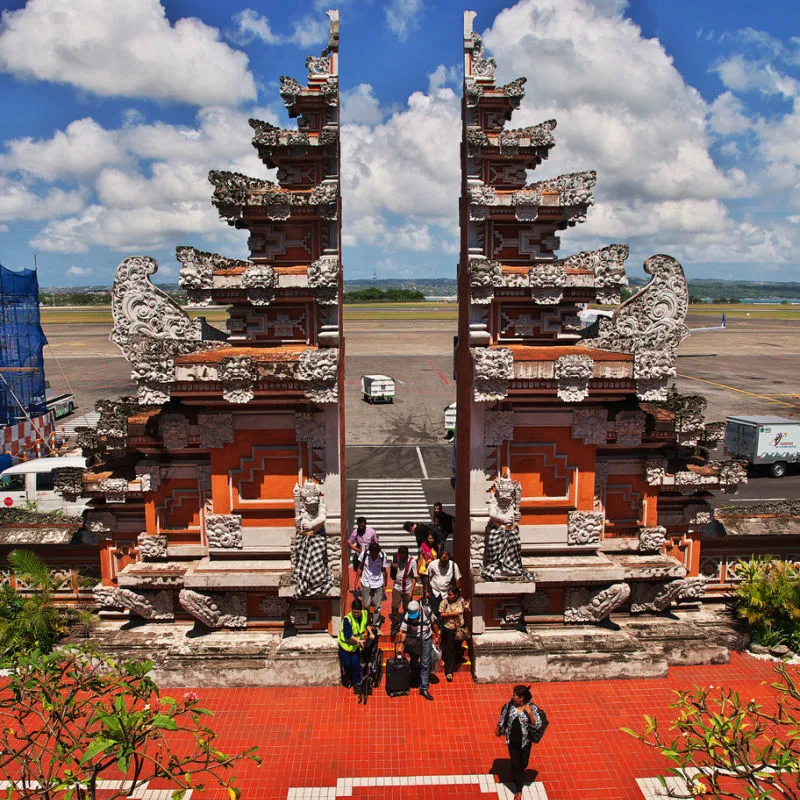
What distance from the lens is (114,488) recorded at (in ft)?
36.5

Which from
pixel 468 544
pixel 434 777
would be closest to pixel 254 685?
pixel 434 777

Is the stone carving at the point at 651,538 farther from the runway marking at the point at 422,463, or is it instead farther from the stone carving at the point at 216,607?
the runway marking at the point at 422,463

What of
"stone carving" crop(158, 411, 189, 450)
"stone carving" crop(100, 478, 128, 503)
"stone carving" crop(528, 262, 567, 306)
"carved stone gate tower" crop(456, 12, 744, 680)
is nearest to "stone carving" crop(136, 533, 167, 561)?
"stone carving" crop(100, 478, 128, 503)

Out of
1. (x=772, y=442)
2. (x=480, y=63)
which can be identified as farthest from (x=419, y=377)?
(x=480, y=63)

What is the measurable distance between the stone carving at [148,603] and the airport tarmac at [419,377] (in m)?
16.6

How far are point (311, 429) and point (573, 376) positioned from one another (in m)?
4.42

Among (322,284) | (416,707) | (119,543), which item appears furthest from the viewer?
(119,543)

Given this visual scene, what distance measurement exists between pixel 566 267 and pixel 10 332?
33198 millimetres

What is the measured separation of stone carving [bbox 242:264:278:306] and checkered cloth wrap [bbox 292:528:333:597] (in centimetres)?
409

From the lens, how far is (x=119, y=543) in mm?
11789

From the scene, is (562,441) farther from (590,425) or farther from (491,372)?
(491,372)

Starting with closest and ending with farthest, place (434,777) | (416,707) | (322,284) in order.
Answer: (434,777) < (416,707) < (322,284)

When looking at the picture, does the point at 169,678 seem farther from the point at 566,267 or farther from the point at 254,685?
the point at 566,267

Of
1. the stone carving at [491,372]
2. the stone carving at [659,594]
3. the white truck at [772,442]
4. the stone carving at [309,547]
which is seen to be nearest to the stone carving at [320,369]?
the stone carving at [309,547]
